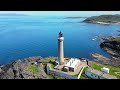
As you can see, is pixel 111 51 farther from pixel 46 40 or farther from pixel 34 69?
pixel 34 69

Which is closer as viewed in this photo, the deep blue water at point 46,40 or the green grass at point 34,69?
the green grass at point 34,69

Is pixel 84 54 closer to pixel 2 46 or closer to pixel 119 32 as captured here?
pixel 2 46

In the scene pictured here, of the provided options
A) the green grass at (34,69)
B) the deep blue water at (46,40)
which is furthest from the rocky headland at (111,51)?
the green grass at (34,69)

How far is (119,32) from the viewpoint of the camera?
20.8 m

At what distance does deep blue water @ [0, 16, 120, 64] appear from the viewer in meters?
14.0

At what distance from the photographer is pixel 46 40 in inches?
618

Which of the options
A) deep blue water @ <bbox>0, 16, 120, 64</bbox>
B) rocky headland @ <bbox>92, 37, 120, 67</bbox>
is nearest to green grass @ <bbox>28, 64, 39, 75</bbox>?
deep blue water @ <bbox>0, 16, 120, 64</bbox>

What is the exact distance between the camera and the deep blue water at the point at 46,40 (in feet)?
46.0

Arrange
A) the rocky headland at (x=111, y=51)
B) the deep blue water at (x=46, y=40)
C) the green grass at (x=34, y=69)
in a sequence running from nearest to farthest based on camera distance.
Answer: the green grass at (x=34, y=69) < the rocky headland at (x=111, y=51) < the deep blue water at (x=46, y=40)

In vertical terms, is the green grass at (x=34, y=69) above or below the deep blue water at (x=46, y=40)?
above

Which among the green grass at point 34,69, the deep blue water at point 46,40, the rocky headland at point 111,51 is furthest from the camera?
the deep blue water at point 46,40

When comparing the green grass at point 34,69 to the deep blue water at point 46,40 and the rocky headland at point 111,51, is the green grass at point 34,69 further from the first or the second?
the rocky headland at point 111,51

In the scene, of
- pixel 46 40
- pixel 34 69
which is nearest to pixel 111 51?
pixel 46 40
